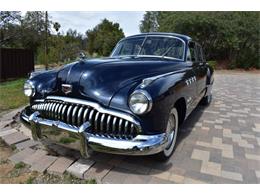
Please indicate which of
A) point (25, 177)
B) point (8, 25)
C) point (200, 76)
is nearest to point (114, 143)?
point (25, 177)

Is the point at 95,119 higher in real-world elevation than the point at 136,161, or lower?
higher

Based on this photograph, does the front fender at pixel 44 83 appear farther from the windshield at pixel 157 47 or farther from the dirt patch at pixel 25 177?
the windshield at pixel 157 47

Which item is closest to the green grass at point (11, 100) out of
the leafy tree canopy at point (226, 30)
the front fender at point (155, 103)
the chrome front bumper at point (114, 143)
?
the chrome front bumper at point (114, 143)

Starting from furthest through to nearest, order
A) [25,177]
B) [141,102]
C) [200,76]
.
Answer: [200,76]
[25,177]
[141,102]

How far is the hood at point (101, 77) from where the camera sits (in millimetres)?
2316

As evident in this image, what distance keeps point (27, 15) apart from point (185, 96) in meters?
16.7

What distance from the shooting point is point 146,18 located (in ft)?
109

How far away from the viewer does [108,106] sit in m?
2.22

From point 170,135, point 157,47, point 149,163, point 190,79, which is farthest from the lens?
point 157,47

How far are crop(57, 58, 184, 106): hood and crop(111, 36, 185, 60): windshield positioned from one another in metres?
0.93

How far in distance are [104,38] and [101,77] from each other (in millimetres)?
32277

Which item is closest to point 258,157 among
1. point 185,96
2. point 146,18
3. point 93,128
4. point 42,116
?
point 185,96

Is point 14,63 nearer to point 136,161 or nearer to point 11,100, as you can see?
point 11,100
